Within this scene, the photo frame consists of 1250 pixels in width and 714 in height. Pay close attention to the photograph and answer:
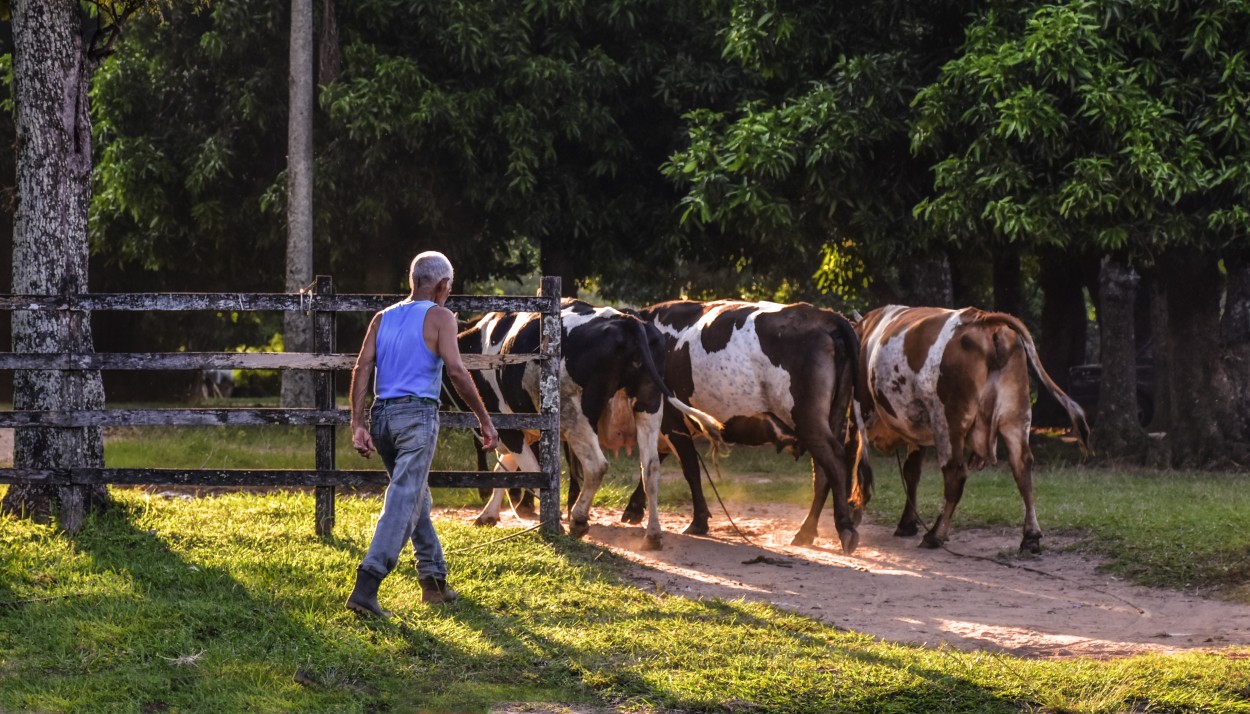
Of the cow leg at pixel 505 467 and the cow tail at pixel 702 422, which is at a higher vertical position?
the cow tail at pixel 702 422

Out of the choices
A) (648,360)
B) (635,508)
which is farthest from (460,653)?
(635,508)

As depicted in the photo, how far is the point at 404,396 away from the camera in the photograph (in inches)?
309

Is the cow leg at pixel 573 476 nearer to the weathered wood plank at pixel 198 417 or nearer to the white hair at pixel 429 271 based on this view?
the weathered wood plank at pixel 198 417

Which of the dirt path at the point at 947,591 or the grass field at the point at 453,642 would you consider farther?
the dirt path at the point at 947,591

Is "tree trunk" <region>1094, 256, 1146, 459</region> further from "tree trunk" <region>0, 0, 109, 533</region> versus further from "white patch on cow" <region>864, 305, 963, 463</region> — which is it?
"tree trunk" <region>0, 0, 109, 533</region>

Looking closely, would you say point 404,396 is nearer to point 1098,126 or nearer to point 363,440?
point 363,440

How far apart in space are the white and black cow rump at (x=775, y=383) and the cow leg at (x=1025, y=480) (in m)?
1.20

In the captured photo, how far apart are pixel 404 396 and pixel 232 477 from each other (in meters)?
2.61

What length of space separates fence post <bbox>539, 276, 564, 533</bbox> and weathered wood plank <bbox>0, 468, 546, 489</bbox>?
1.51 ft

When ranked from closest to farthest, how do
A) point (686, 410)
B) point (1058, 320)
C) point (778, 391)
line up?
point (686, 410) < point (778, 391) < point (1058, 320)

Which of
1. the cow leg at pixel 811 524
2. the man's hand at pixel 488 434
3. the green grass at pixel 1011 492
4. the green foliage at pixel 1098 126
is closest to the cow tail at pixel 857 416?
the cow leg at pixel 811 524

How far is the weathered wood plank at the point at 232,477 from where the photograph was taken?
9.88 meters

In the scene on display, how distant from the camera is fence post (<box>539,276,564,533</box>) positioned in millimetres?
10633

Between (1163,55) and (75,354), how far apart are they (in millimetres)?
12100
